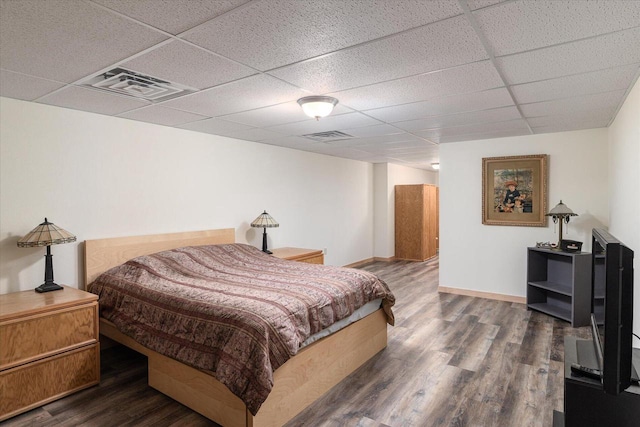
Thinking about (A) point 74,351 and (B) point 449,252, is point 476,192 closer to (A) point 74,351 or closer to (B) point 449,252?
(B) point 449,252

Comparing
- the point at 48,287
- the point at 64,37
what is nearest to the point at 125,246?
the point at 48,287

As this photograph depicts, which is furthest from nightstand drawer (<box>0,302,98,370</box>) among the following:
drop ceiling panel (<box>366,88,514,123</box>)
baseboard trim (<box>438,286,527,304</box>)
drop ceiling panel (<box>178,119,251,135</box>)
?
baseboard trim (<box>438,286,527,304</box>)

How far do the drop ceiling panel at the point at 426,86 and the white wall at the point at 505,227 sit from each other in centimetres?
250

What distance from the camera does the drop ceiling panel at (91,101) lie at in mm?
2680

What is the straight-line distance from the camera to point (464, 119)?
3.63 metres

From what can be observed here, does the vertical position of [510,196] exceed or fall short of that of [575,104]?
it falls short

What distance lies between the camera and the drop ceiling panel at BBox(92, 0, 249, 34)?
149 cm

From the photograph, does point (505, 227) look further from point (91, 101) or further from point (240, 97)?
point (91, 101)

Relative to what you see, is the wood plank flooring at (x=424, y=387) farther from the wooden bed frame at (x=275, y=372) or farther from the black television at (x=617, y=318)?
the black television at (x=617, y=318)

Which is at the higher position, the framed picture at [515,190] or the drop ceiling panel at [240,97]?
the drop ceiling panel at [240,97]

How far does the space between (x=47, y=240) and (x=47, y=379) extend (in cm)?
98

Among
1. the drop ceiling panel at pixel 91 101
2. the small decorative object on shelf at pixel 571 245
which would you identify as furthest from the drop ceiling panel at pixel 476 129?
the drop ceiling panel at pixel 91 101

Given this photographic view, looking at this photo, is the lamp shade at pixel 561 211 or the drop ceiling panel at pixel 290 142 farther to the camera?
the drop ceiling panel at pixel 290 142

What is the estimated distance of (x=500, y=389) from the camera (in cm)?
262
